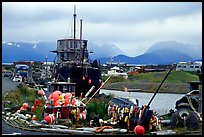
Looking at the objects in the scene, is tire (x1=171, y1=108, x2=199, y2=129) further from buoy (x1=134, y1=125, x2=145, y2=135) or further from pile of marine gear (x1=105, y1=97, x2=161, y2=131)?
buoy (x1=134, y1=125, x2=145, y2=135)

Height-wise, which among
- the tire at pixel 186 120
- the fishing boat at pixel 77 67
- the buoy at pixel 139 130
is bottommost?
the buoy at pixel 139 130

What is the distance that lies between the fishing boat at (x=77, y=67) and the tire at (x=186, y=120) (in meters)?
10.2

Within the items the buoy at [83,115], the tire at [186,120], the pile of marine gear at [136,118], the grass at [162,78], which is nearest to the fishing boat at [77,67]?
the buoy at [83,115]

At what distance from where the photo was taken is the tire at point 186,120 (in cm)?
1059

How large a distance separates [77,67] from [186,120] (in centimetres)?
1318

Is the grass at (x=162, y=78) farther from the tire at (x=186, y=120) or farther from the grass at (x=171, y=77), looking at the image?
the tire at (x=186, y=120)

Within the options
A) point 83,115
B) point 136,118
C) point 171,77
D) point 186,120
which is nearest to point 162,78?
point 171,77

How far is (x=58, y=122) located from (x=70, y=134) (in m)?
1.92

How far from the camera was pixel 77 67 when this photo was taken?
2333 centimetres

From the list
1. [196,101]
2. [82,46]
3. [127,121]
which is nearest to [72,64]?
[82,46]

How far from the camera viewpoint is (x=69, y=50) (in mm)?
27188

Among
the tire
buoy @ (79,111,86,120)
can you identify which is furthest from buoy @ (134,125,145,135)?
buoy @ (79,111,86,120)

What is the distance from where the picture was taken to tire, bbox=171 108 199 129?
1059 cm

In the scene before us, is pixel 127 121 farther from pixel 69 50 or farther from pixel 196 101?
pixel 69 50
